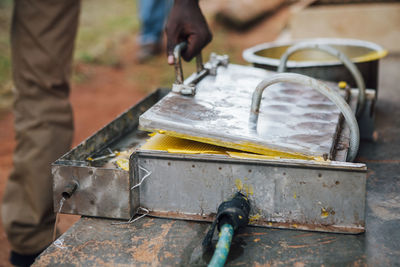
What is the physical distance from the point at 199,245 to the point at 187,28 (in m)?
0.78

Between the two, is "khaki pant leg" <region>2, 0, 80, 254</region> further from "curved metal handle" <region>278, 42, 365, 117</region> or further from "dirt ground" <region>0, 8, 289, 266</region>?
"curved metal handle" <region>278, 42, 365, 117</region>

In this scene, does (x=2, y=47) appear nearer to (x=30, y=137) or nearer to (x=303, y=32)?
(x=303, y=32)

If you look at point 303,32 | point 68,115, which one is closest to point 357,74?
point 68,115

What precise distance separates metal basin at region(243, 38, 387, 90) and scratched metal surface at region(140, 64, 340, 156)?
0.23 meters

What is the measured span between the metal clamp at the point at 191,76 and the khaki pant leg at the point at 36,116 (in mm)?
821

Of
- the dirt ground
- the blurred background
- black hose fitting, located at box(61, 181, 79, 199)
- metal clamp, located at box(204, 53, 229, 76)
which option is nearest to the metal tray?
black hose fitting, located at box(61, 181, 79, 199)

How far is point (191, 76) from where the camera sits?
1.61 meters

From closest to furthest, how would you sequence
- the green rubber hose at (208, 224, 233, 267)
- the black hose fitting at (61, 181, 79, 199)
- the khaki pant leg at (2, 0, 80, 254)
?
1. the green rubber hose at (208, 224, 233, 267)
2. the black hose fitting at (61, 181, 79, 199)
3. the khaki pant leg at (2, 0, 80, 254)

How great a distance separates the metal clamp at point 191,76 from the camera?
4.56ft

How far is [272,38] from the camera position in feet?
24.8

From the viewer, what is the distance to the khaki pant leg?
208cm

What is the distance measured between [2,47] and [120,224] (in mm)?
6242

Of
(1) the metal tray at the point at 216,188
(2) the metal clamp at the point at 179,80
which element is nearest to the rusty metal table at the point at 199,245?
(1) the metal tray at the point at 216,188

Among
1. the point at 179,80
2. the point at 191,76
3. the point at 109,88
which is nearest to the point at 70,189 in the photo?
the point at 179,80
